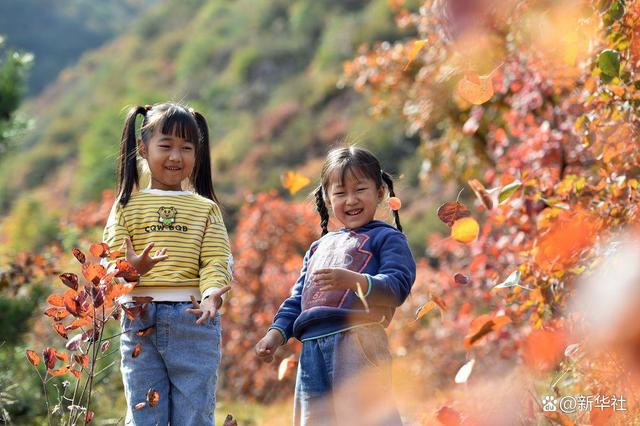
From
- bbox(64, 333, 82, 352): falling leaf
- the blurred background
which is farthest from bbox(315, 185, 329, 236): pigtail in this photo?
bbox(64, 333, 82, 352): falling leaf

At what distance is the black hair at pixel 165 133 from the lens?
270 cm

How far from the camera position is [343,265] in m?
2.47

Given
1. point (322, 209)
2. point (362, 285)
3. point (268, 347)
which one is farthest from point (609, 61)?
point (268, 347)

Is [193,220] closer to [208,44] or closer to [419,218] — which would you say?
[419,218]

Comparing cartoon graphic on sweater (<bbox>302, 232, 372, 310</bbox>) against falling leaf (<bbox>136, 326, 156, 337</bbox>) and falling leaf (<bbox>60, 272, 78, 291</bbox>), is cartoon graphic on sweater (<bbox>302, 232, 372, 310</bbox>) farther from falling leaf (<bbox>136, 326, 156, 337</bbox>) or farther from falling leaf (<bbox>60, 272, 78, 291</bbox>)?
falling leaf (<bbox>60, 272, 78, 291</bbox>)

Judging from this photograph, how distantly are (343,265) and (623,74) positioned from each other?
1.04m

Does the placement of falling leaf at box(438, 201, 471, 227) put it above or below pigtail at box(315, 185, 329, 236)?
below

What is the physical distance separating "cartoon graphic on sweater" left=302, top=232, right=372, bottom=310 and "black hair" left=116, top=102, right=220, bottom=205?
0.51 metres

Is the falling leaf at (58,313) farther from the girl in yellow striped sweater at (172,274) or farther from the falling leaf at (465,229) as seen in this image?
the falling leaf at (465,229)

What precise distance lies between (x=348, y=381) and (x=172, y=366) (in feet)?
1.85

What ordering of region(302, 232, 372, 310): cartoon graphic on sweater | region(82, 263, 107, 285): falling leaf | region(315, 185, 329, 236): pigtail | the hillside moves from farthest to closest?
the hillside < region(315, 185, 329, 236): pigtail < region(302, 232, 372, 310): cartoon graphic on sweater < region(82, 263, 107, 285): falling leaf

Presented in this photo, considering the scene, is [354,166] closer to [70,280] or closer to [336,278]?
[336,278]

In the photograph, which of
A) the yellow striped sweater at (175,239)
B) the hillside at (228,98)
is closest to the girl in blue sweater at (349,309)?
the yellow striped sweater at (175,239)

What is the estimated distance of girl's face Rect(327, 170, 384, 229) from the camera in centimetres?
253
